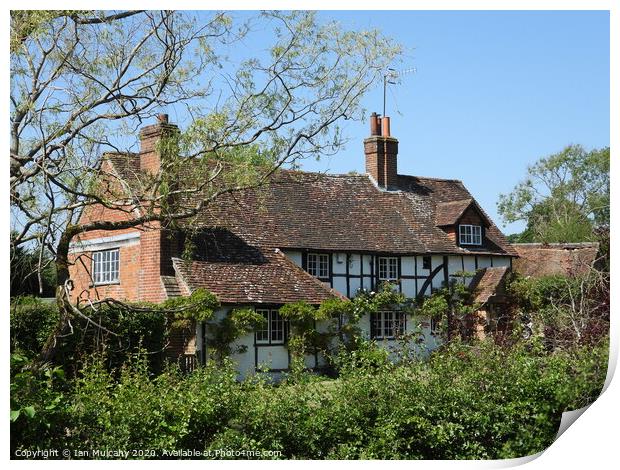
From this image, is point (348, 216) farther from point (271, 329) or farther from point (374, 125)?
point (271, 329)

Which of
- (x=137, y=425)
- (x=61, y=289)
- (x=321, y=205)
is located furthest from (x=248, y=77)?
(x=321, y=205)

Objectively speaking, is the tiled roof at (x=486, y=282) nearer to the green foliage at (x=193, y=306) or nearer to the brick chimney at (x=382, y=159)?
the brick chimney at (x=382, y=159)

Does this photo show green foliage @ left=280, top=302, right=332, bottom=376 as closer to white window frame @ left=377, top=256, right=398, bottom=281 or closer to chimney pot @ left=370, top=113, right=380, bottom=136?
white window frame @ left=377, top=256, right=398, bottom=281

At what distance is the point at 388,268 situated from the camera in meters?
16.6

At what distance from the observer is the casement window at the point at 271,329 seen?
13500mm

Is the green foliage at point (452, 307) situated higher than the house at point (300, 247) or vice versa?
the house at point (300, 247)

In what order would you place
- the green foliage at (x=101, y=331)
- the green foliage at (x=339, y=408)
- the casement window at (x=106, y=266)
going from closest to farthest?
the green foliage at (x=339, y=408) < the green foliage at (x=101, y=331) < the casement window at (x=106, y=266)

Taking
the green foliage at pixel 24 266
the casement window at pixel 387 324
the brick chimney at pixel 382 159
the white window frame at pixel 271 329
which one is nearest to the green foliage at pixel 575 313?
the casement window at pixel 387 324

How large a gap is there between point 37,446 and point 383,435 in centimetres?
349

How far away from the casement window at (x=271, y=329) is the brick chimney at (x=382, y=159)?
4542 mm

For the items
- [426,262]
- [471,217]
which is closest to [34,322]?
[426,262]

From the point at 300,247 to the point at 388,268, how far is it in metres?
2.18

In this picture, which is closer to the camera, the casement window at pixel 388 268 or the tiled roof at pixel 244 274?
the tiled roof at pixel 244 274

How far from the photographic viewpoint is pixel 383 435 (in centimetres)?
928
